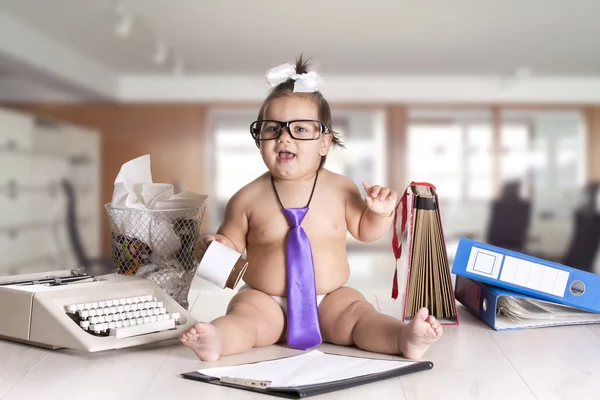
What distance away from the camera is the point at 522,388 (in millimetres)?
626

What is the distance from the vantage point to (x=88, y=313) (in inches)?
29.6

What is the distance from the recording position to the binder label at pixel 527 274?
0.85 meters

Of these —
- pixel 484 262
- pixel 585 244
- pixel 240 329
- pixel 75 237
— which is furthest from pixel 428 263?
pixel 75 237

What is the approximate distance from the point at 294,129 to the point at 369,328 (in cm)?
29

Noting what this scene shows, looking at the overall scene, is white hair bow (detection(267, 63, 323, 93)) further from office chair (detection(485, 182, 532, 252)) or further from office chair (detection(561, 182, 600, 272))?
office chair (detection(485, 182, 532, 252))

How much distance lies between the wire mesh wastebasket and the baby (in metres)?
0.06

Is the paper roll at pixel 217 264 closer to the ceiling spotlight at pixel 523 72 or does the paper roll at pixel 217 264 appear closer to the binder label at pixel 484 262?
the binder label at pixel 484 262

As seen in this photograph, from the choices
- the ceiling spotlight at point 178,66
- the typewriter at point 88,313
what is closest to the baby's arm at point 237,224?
the typewriter at point 88,313

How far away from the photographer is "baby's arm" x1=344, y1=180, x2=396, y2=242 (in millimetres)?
830

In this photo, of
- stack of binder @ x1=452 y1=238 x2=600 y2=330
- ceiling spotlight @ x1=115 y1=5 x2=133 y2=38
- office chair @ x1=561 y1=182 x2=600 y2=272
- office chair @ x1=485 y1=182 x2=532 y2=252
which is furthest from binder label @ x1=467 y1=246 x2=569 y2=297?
office chair @ x1=485 y1=182 x2=532 y2=252

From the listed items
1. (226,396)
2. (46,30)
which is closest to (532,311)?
(226,396)

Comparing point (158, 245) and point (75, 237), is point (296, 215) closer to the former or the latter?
point (158, 245)

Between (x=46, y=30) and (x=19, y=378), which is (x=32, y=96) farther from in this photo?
(x=19, y=378)

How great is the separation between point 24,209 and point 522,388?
416 cm
